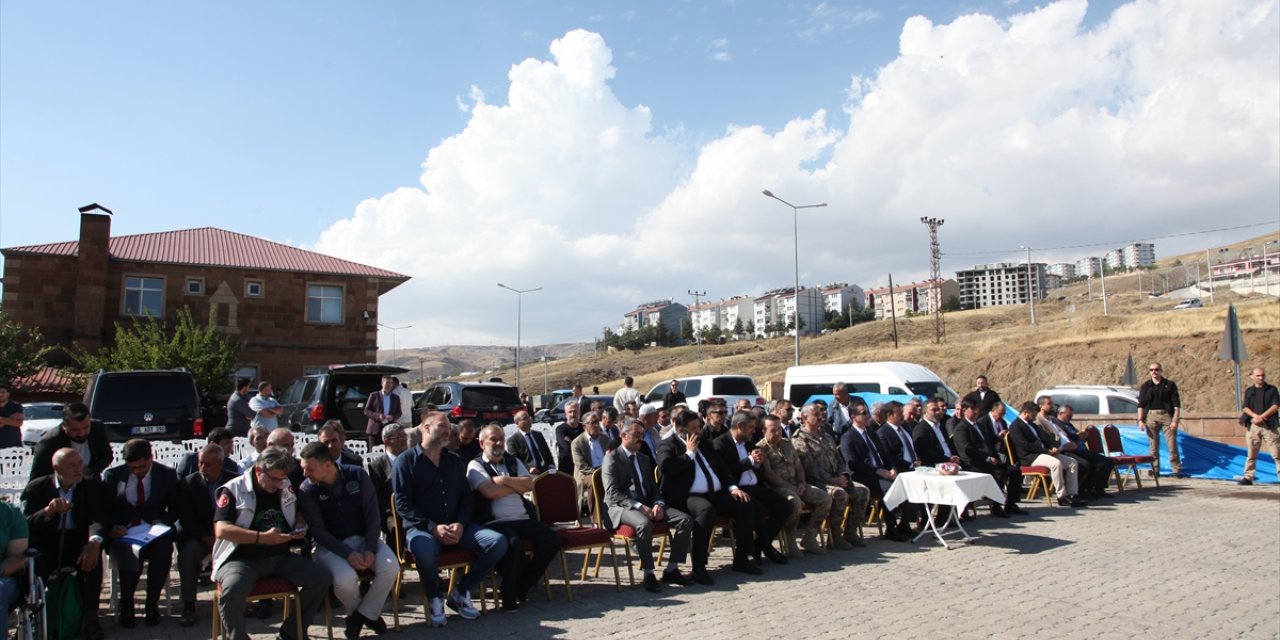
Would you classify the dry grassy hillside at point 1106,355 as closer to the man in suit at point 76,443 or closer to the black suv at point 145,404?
the black suv at point 145,404

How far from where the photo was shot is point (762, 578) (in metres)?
7.42

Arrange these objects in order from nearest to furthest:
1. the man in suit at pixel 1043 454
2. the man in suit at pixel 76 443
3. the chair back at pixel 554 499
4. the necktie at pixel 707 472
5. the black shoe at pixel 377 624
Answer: the black shoe at pixel 377 624 → the man in suit at pixel 76 443 → the chair back at pixel 554 499 → the necktie at pixel 707 472 → the man in suit at pixel 1043 454

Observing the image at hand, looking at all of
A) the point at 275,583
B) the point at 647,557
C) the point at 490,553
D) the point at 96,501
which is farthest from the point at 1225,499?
the point at 96,501

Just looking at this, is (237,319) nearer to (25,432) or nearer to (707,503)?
(25,432)

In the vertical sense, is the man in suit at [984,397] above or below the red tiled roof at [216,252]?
below

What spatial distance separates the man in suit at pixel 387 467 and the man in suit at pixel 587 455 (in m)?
2.23

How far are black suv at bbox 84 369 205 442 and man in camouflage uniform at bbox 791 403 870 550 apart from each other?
900 cm

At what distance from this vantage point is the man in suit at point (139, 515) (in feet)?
19.5

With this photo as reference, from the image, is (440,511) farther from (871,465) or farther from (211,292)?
(211,292)

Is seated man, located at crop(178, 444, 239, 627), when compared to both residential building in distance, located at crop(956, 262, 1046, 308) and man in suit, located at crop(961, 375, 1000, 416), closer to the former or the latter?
man in suit, located at crop(961, 375, 1000, 416)

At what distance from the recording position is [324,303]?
97.8 ft

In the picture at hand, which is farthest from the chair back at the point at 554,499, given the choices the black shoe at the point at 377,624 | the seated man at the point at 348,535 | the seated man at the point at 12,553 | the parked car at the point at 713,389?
the parked car at the point at 713,389

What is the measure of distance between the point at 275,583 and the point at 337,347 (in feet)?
83.4

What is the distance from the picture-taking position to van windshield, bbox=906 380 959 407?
1966 centimetres
